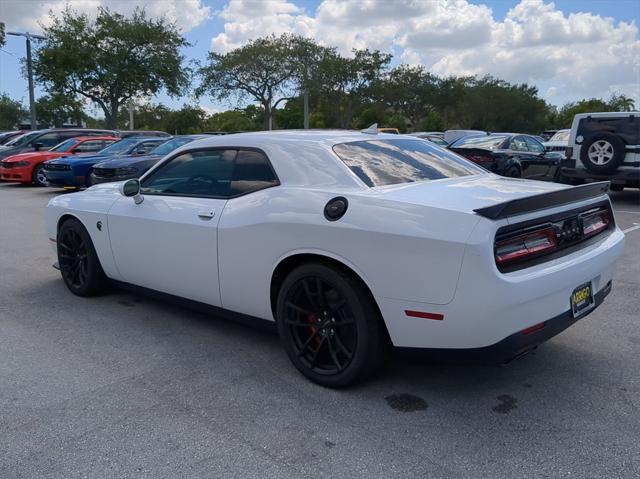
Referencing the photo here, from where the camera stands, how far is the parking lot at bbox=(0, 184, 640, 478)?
2783 mm

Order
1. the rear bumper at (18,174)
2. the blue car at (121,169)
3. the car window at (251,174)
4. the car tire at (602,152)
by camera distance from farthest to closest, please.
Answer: the rear bumper at (18,174) → the blue car at (121,169) → the car tire at (602,152) → the car window at (251,174)

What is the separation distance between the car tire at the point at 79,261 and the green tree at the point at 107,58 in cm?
3053

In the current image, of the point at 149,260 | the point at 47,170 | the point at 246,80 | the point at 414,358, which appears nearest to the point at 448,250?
the point at 414,358

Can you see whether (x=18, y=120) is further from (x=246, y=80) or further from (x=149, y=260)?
(x=149, y=260)

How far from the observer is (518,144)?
13828 millimetres

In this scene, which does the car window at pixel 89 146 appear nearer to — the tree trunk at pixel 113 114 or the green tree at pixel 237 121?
the tree trunk at pixel 113 114

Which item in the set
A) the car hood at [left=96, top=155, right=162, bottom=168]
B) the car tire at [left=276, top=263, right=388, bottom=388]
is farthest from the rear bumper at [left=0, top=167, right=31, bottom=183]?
the car tire at [left=276, top=263, right=388, bottom=388]

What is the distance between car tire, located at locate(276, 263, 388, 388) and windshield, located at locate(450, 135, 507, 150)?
10403 mm

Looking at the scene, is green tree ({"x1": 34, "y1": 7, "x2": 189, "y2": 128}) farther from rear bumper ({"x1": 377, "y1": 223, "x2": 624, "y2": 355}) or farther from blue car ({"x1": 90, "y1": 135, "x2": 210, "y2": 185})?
rear bumper ({"x1": 377, "y1": 223, "x2": 624, "y2": 355})

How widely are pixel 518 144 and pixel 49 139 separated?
14569 millimetres

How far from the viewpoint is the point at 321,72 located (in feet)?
144

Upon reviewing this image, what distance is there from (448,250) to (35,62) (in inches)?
1413

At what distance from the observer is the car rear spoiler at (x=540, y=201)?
9.70 ft

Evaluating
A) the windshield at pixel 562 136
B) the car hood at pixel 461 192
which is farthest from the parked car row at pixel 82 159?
the windshield at pixel 562 136
